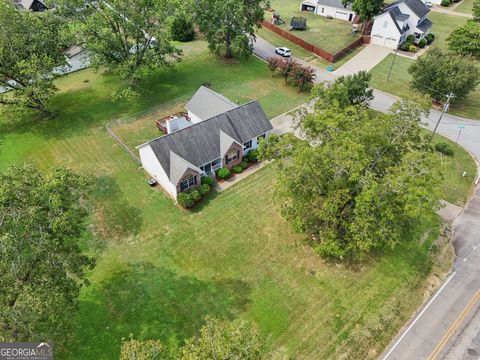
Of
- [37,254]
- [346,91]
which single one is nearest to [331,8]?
[346,91]

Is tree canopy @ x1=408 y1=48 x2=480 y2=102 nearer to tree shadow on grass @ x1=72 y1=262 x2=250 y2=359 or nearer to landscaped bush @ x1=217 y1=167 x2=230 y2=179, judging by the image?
landscaped bush @ x1=217 y1=167 x2=230 y2=179

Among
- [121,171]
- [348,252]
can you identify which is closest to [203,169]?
[121,171]

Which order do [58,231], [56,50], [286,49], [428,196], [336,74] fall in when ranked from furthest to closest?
[286,49], [336,74], [56,50], [428,196], [58,231]

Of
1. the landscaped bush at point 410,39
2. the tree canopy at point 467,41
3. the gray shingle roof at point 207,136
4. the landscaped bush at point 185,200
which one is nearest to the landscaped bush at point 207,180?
the gray shingle roof at point 207,136

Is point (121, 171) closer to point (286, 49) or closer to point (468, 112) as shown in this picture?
point (286, 49)

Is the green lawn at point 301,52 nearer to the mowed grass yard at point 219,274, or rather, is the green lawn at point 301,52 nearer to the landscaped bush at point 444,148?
the landscaped bush at point 444,148

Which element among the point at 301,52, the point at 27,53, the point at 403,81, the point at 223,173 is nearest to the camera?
the point at 223,173

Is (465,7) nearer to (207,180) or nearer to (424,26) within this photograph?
(424,26)
